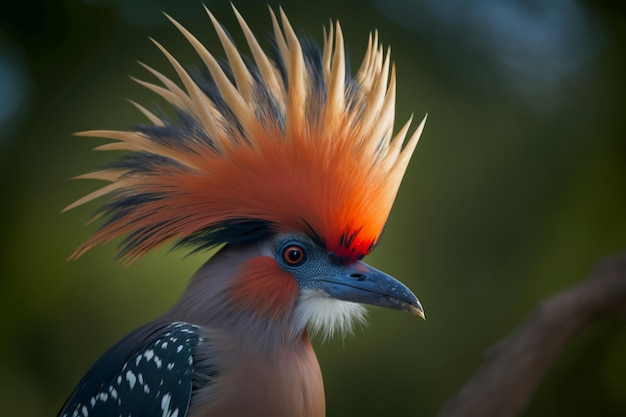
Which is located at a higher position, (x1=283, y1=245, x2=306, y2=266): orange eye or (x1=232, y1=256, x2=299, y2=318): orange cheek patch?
(x1=283, y1=245, x2=306, y2=266): orange eye

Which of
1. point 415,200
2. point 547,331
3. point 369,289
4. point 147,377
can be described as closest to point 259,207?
point 369,289

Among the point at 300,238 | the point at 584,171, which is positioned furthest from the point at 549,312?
the point at 584,171

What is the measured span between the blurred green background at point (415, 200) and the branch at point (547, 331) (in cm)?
99

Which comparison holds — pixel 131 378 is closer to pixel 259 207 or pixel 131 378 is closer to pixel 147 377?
pixel 147 377

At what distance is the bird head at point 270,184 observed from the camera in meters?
1.64

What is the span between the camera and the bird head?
1.64 metres

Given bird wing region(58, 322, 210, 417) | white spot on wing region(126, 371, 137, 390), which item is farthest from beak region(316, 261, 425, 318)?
white spot on wing region(126, 371, 137, 390)

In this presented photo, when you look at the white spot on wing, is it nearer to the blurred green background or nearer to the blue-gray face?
the blue-gray face

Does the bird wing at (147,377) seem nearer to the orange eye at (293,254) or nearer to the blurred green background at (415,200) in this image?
the orange eye at (293,254)

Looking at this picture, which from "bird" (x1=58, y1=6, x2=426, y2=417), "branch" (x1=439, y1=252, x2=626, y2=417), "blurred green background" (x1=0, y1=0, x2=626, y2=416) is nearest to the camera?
"bird" (x1=58, y1=6, x2=426, y2=417)

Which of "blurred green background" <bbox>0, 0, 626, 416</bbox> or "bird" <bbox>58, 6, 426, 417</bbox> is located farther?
"blurred green background" <bbox>0, 0, 626, 416</bbox>

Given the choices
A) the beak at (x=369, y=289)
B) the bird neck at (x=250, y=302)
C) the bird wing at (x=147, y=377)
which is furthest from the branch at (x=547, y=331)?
the bird wing at (x=147, y=377)

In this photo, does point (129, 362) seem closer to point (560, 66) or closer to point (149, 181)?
point (149, 181)

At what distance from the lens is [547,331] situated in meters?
2.31
